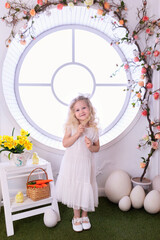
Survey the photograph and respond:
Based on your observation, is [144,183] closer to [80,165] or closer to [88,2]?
[80,165]

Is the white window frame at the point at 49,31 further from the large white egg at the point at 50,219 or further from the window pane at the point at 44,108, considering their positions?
the window pane at the point at 44,108

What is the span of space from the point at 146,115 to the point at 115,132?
0.46 m

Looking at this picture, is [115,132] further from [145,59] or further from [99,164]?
[145,59]

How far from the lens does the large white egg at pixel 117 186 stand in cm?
240

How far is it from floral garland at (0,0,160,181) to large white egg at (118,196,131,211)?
0.38 metres

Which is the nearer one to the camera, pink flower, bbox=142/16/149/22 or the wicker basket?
the wicker basket

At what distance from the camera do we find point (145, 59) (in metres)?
2.54

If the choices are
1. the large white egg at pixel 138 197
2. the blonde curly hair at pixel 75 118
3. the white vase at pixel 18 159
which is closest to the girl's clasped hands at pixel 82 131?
the blonde curly hair at pixel 75 118

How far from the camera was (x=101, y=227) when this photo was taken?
2010mm

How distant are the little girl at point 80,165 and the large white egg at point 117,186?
0.42 meters

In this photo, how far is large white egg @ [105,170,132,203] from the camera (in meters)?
2.40

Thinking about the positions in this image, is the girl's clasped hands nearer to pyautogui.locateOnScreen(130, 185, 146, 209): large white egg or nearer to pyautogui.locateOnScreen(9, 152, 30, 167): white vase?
pyautogui.locateOnScreen(9, 152, 30, 167): white vase

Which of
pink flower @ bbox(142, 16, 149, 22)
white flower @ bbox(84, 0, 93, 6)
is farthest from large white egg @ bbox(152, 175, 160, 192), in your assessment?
white flower @ bbox(84, 0, 93, 6)

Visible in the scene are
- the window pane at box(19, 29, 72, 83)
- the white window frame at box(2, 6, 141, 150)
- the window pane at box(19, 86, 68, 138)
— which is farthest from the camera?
the window pane at box(19, 29, 72, 83)
